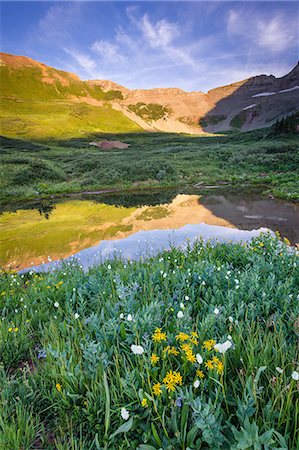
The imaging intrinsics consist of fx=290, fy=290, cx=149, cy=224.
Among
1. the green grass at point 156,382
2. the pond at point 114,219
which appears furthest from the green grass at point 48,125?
the green grass at point 156,382

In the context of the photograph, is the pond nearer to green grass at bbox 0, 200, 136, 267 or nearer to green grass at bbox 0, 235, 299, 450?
green grass at bbox 0, 200, 136, 267

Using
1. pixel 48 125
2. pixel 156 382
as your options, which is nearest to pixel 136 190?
pixel 156 382

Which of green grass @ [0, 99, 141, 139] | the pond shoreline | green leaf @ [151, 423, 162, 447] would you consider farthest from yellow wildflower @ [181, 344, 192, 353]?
green grass @ [0, 99, 141, 139]

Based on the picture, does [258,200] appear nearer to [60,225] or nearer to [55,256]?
[60,225]

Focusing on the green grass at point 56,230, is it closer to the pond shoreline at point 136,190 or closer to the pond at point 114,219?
the pond at point 114,219

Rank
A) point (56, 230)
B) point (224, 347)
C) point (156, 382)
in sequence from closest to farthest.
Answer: point (224, 347)
point (156, 382)
point (56, 230)

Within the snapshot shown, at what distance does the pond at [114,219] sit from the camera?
11422 mm

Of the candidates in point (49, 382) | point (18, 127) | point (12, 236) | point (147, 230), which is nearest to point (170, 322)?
point (49, 382)

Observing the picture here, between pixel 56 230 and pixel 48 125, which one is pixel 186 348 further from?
pixel 48 125

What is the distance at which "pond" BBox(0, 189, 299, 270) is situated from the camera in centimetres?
1142

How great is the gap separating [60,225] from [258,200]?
13041 millimetres

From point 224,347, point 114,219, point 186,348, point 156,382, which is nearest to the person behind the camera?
point 224,347

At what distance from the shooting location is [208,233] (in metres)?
12.0

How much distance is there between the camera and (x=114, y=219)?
51.7ft
